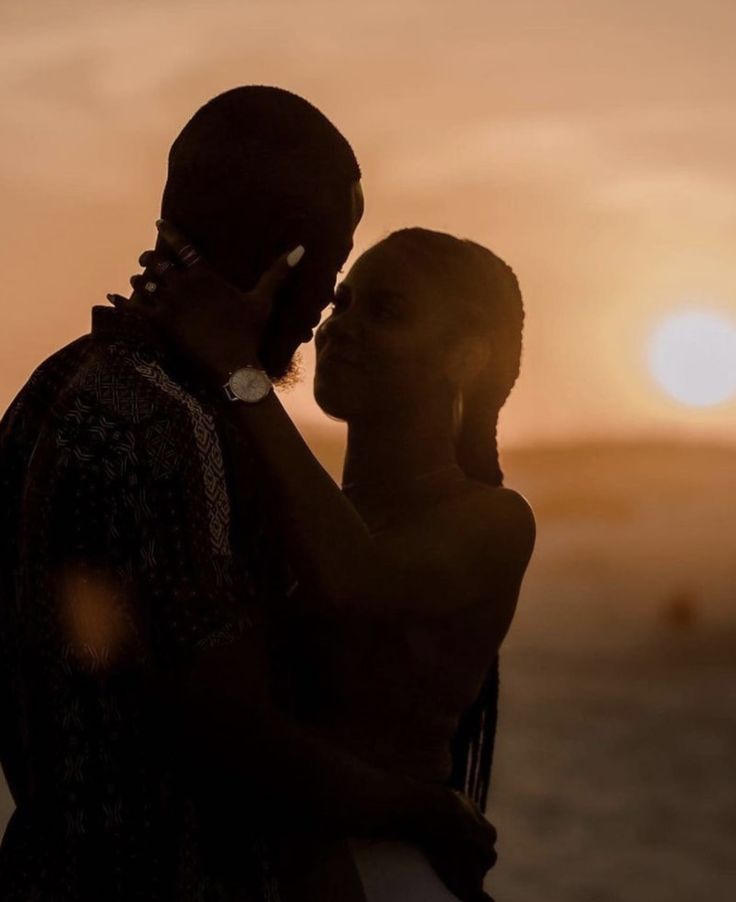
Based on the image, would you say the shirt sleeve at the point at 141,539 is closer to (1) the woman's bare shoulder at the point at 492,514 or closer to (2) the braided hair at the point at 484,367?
(1) the woman's bare shoulder at the point at 492,514

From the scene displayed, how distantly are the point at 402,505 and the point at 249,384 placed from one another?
1158 millimetres

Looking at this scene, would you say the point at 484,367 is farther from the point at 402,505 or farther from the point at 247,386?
the point at 247,386

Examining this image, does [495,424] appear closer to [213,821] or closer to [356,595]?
[356,595]

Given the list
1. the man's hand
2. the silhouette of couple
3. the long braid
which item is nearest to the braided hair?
the long braid

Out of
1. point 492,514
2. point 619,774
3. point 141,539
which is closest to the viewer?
point 141,539

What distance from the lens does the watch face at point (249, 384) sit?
517cm

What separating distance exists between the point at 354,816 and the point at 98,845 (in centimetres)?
65

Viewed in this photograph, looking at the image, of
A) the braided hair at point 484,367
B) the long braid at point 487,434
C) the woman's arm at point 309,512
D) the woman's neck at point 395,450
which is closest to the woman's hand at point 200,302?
the woman's arm at point 309,512

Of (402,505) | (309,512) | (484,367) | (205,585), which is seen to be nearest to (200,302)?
(309,512)

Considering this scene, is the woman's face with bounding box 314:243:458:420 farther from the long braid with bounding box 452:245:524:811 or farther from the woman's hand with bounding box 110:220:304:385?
the woman's hand with bounding box 110:220:304:385

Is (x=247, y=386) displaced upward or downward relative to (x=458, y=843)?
upward

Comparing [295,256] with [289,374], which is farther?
[289,374]

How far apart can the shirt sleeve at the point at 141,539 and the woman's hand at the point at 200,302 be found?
271mm

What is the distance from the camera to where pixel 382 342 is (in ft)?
20.7
